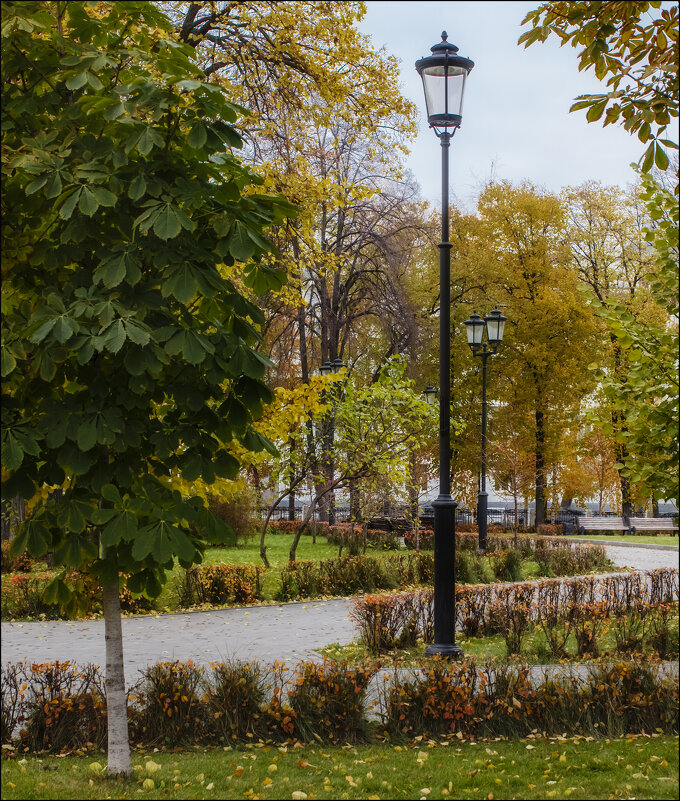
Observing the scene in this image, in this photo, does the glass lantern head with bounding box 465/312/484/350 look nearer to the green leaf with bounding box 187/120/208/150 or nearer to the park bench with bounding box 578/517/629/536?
the green leaf with bounding box 187/120/208/150

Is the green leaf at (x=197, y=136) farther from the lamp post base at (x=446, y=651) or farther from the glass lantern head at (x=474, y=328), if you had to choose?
the glass lantern head at (x=474, y=328)

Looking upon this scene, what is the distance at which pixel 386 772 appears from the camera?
5.18 meters

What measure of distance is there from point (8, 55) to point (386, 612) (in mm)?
7005

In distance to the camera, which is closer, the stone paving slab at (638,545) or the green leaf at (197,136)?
the green leaf at (197,136)

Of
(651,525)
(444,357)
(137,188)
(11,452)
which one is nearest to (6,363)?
(11,452)

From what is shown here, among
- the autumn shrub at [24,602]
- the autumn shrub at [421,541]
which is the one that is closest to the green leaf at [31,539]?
the autumn shrub at [24,602]

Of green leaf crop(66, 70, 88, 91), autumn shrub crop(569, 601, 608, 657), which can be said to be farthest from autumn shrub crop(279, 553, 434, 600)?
green leaf crop(66, 70, 88, 91)

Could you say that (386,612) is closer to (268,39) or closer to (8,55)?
(8,55)

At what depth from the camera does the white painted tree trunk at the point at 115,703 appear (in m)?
4.93

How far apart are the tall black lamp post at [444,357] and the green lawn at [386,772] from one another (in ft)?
7.01

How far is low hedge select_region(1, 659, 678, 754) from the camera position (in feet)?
19.9

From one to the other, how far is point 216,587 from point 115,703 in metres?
8.25

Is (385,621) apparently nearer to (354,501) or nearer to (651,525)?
(354,501)

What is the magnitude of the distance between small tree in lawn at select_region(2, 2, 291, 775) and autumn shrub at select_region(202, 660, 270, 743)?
1275 mm
